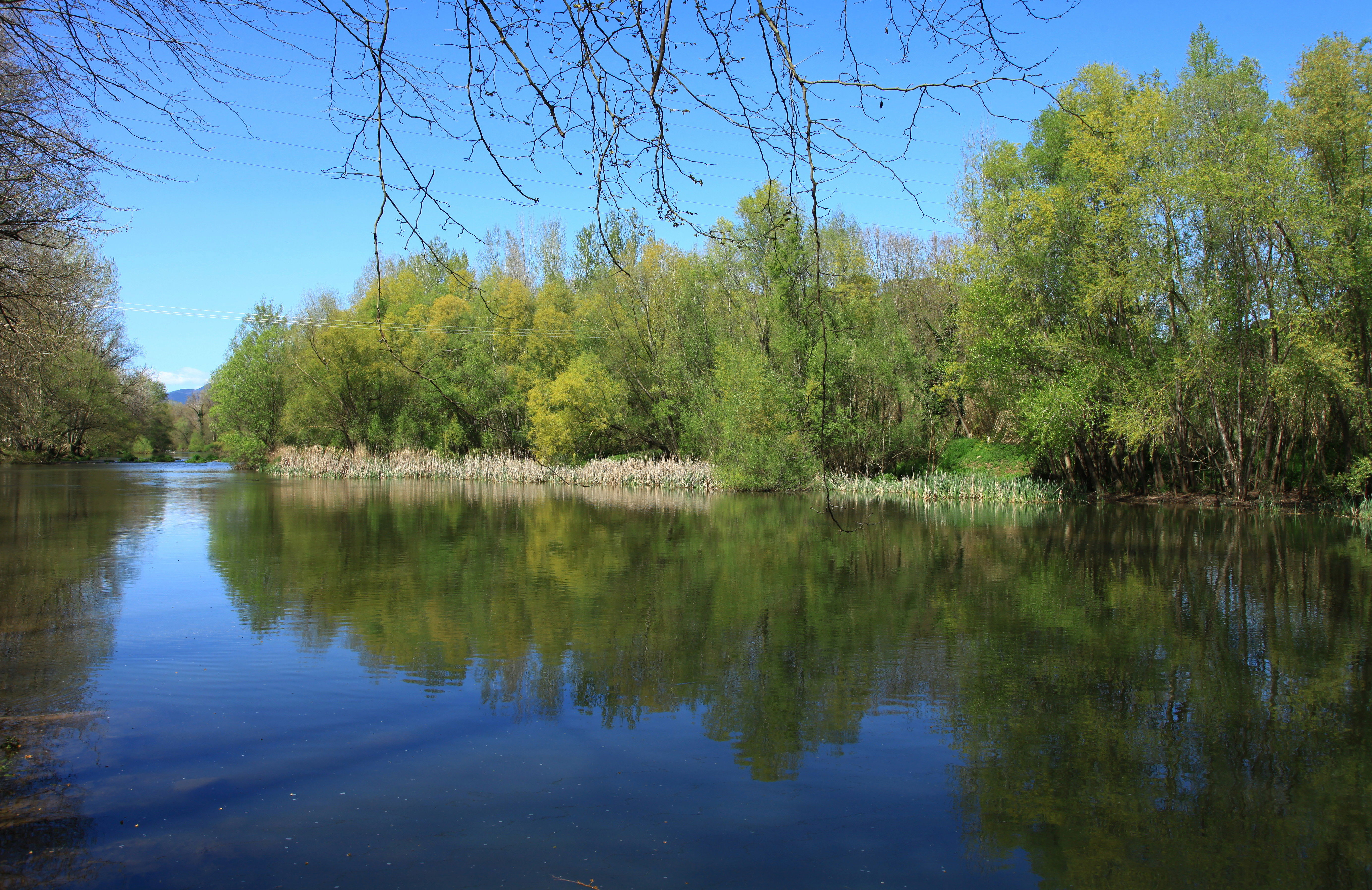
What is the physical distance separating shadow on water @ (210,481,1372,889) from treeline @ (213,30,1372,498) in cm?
386

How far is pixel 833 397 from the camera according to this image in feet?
87.5

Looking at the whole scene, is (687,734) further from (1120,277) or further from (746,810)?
(1120,277)

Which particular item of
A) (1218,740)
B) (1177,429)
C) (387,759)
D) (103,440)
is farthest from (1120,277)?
(103,440)

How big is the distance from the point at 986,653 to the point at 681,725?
124 inches

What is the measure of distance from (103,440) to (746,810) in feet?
193

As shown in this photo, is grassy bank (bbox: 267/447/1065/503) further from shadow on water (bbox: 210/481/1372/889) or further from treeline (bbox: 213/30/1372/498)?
shadow on water (bbox: 210/481/1372/889)

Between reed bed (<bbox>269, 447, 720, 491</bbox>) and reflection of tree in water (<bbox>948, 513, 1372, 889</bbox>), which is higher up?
reed bed (<bbox>269, 447, 720, 491</bbox>)

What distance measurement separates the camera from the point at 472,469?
38.2m

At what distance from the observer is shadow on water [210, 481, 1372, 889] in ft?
13.7

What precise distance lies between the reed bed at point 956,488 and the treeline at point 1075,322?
1.06 metres

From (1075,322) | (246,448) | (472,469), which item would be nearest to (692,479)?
(472,469)

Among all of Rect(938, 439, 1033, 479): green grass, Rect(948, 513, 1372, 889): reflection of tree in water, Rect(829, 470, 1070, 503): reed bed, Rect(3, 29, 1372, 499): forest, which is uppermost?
Rect(3, 29, 1372, 499): forest

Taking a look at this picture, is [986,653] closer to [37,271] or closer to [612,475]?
[37,271]

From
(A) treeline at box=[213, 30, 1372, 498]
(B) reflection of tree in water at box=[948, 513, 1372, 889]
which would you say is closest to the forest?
(A) treeline at box=[213, 30, 1372, 498]
